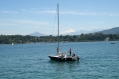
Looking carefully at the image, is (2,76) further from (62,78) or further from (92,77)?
(92,77)

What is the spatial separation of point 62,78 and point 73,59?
1921 centimetres

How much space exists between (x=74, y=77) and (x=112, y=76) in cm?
509

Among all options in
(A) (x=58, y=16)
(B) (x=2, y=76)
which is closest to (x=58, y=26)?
(A) (x=58, y=16)

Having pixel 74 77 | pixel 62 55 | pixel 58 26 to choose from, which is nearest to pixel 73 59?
pixel 62 55

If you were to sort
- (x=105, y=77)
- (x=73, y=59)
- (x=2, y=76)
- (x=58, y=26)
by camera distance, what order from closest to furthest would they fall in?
1. (x=105, y=77)
2. (x=2, y=76)
3. (x=73, y=59)
4. (x=58, y=26)

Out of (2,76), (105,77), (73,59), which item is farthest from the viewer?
(73,59)

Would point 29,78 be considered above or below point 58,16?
below

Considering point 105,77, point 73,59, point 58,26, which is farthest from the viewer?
point 58,26

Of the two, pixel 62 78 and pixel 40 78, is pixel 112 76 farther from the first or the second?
pixel 40 78

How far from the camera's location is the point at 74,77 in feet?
106

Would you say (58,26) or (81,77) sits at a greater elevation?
(58,26)

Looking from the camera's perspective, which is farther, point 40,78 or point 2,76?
point 2,76

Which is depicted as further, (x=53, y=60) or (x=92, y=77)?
(x=53, y=60)

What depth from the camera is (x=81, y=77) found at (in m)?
32.0
